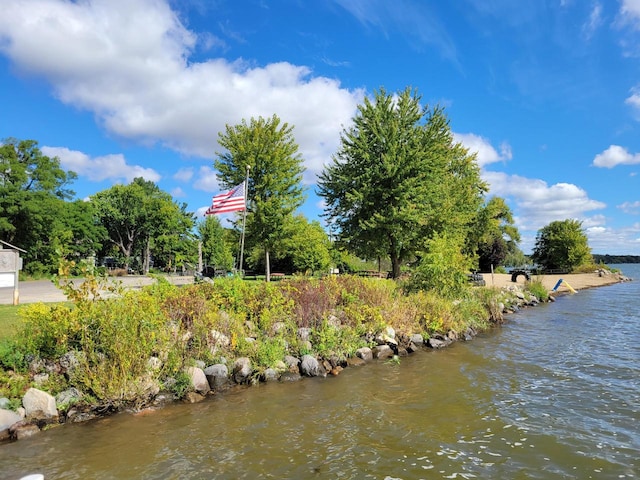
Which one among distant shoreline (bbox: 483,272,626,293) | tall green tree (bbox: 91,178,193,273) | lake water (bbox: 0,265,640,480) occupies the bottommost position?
lake water (bbox: 0,265,640,480)

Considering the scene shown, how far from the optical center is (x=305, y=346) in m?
10.1

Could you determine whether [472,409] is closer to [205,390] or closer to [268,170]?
[205,390]

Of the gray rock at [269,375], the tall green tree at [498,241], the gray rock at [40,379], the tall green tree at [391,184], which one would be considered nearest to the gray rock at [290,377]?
the gray rock at [269,375]

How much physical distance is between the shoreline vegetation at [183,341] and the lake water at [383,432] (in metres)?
0.45

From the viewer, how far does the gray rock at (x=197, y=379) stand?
7965mm

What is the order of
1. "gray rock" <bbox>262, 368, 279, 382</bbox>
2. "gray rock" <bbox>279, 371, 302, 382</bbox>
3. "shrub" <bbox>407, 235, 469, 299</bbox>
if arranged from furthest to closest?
"shrub" <bbox>407, 235, 469, 299</bbox>, "gray rock" <bbox>279, 371, 302, 382</bbox>, "gray rock" <bbox>262, 368, 279, 382</bbox>

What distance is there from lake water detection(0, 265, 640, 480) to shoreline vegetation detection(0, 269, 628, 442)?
1.49 ft

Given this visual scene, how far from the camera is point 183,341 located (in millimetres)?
8359

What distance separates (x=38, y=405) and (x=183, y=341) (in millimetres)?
2597

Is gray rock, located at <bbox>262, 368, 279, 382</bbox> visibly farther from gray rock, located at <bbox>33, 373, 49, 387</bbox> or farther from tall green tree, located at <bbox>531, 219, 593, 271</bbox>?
tall green tree, located at <bbox>531, 219, 593, 271</bbox>

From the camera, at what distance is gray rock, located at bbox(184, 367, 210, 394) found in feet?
26.1

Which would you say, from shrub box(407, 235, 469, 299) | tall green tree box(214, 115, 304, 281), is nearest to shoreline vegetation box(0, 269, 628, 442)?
shrub box(407, 235, 469, 299)

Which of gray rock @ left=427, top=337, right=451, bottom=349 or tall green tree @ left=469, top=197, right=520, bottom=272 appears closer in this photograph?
gray rock @ left=427, top=337, right=451, bottom=349

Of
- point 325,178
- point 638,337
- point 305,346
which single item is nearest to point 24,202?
point 325,178
